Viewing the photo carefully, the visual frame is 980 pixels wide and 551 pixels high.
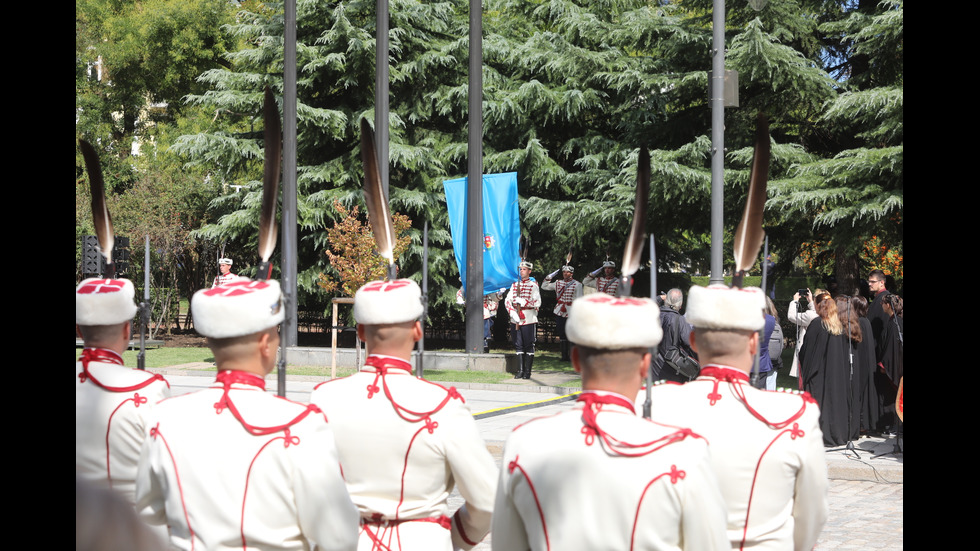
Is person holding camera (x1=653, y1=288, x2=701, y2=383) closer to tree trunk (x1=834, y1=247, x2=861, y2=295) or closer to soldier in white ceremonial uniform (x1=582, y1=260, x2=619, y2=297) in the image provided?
soldier in white ceremonial uniform (x1=582, y1=260, x2=619, y2=297)

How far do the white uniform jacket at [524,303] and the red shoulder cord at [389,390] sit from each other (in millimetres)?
15037

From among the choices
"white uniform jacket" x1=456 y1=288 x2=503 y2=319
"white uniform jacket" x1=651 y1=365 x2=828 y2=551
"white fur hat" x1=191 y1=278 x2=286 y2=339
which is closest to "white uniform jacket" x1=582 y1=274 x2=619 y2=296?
"white uniform jacket" x1=456 y1=288 x2=503 y2=319

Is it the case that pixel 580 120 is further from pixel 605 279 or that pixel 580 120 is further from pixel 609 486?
pixel 609 486

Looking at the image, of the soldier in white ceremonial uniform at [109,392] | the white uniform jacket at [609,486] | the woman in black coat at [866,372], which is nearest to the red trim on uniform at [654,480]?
the white uniform jacket at [609,486]

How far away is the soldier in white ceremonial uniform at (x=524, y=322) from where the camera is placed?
19.0m

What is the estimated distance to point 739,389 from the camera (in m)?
3.64

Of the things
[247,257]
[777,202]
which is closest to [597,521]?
A: [777,202]

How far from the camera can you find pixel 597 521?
280 centimetres

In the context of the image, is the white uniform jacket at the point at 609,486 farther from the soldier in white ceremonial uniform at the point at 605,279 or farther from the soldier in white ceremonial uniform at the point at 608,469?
the soldier in white ceremonial uniform at the point at 605,279

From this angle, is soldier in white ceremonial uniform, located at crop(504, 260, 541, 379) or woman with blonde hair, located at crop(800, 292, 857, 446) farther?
soldier in white ceremonial uniform, located at crop(504, 260, 541, 379)

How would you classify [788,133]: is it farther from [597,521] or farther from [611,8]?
[597,521]

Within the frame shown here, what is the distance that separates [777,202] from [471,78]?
654 cm

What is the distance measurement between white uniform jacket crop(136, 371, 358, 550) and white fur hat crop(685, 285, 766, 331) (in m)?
1.52

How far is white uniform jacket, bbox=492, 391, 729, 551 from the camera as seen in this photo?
2.74 m
